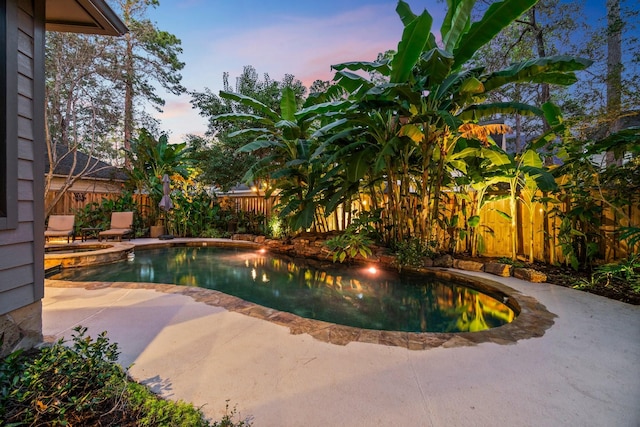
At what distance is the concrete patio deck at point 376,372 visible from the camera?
1.41 metres

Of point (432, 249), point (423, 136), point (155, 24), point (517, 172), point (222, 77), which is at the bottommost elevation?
point (432, 249)

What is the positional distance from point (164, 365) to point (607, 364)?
3053 millimetres

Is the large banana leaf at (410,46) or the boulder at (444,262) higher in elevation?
the large banana leaf at (410,46)

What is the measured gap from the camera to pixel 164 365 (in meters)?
1.85

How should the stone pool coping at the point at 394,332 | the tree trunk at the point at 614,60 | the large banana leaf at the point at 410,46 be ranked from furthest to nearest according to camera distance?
1. the tree trunk at the point at 614,60
2. the large banana leaf at the point at 410,46
3. the stone pool coping at the point at 394,332

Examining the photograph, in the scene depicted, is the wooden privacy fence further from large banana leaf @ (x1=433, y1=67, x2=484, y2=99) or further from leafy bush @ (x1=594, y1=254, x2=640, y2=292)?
large banana leaf @ (x1=433, y1=67, x2=484, y2=99)

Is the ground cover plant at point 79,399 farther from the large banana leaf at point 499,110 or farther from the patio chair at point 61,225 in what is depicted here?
the patio chair at point 61,225

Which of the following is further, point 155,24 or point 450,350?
point 155,24

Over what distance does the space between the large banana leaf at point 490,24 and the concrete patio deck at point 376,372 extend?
3590mm

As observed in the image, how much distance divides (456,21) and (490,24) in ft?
1.95

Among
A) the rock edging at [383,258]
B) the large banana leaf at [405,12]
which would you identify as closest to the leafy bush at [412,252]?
the rock edging at [383,258]

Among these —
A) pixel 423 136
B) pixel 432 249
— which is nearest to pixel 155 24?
pixel 423 136

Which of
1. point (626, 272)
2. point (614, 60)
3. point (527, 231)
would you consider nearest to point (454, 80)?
point (527, 231)

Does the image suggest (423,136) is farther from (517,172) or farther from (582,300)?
(582,300)
